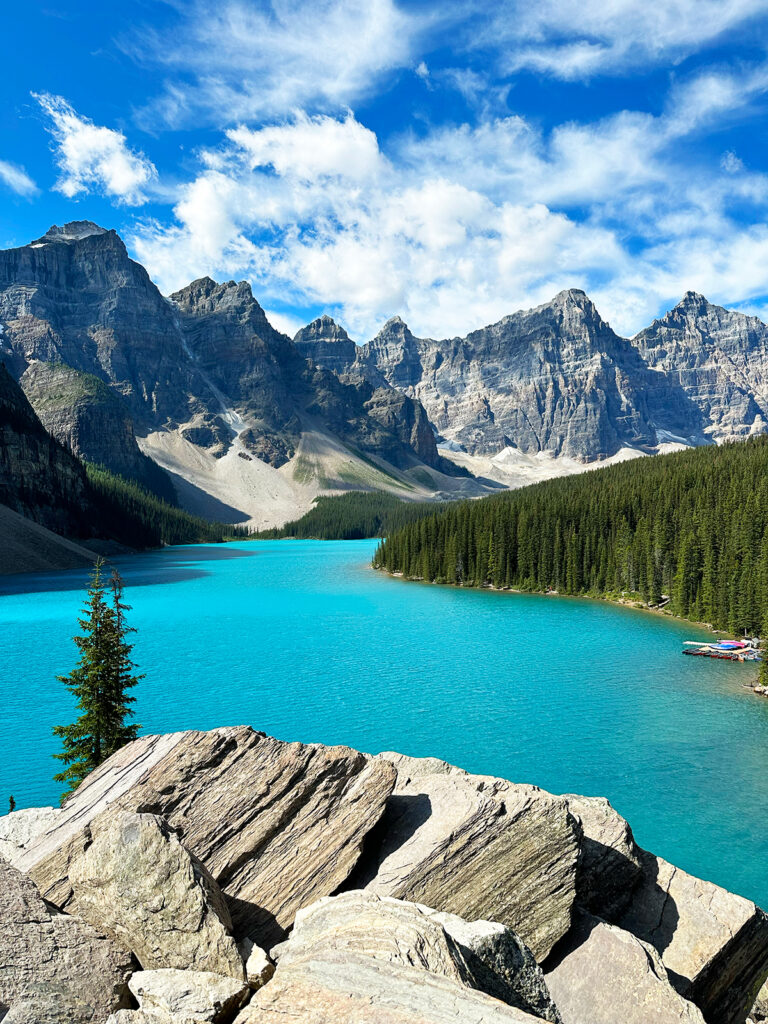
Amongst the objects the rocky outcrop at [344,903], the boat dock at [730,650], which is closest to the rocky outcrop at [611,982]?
the rocky outcrop at [344,903]

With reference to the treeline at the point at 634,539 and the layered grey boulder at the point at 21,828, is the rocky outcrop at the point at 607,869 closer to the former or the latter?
the layered grey boulder at the point at 21,828

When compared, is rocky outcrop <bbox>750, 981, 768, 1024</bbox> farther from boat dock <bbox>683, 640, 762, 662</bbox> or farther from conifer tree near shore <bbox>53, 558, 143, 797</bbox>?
boat dock <bbox>683, 640, 762, 662</bbox>

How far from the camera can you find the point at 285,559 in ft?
544

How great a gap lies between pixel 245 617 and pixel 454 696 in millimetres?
40863

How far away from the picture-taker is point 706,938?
11.6 metres

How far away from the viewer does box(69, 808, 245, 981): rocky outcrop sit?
26.7 ft

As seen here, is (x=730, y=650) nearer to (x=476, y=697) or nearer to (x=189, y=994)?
(x=476, y=697)

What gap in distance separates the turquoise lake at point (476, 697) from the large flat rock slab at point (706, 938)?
10100 mm

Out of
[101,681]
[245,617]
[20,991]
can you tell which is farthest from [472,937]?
[245,617]

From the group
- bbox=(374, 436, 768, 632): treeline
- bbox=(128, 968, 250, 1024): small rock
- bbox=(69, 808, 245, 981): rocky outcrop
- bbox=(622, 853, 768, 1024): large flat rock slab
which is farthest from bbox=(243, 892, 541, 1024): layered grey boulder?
bbox=(374, 436, 768, 632): treeline

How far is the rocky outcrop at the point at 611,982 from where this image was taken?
902 cm

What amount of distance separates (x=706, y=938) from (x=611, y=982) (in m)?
3.34

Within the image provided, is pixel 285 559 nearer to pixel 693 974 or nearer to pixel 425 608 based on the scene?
pixel 425 608

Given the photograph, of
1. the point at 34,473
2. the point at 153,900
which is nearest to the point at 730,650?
the point at 153,900
